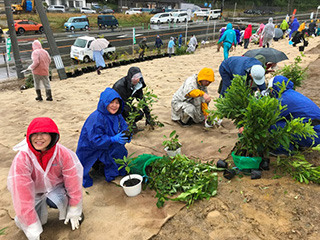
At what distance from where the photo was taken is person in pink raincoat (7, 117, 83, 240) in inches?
79.0

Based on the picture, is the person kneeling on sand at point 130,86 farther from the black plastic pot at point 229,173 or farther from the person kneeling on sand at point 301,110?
the person kneeling on sand at point 301,110

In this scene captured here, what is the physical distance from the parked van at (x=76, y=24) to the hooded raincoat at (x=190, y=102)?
2474cm

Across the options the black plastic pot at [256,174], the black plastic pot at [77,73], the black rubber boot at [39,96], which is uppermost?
the black plastic pot at [256,174]

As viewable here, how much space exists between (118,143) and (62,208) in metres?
0.95

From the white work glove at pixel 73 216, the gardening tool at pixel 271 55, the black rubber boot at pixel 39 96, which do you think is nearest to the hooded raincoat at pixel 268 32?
the gardening tool at pixel 271 55

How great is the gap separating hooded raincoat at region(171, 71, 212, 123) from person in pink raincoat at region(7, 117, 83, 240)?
257cm

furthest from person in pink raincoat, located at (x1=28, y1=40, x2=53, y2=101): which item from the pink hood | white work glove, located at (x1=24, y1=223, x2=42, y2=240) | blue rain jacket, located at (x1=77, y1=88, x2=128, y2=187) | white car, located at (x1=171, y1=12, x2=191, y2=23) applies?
white car, located at (x1=171, y1=12, x2=191, y2=23)

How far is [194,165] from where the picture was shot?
304 cm

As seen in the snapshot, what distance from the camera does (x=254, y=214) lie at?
2.36 meters

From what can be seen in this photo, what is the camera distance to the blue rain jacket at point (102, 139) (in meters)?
2.80

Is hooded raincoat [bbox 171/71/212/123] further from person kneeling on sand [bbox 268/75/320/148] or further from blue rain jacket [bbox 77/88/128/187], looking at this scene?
blue rain jacket [bbox 77/88/128/187]

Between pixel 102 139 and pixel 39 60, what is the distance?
4.41 m

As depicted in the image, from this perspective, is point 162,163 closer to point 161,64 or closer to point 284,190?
point 284,190

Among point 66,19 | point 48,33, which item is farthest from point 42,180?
point 66,19
